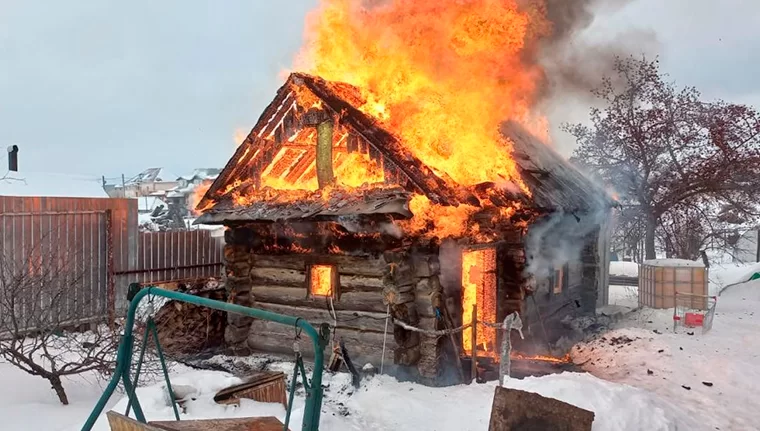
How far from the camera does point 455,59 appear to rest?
40.4 ft

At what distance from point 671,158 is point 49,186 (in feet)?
72.6

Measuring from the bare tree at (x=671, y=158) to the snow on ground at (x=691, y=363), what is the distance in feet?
20.1

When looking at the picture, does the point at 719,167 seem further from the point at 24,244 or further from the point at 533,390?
the point at 24,244

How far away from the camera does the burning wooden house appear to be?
9234mm

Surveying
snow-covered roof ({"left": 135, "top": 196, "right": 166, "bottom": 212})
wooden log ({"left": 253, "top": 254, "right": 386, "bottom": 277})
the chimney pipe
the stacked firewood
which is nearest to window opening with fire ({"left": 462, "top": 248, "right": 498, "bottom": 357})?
wooden log ({"left": 253, "top": 254, "right": 386, "bottom": 277})

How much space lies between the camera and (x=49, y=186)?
19328 millimetres

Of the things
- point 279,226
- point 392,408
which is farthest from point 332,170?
point 392,408

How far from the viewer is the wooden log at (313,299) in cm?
958

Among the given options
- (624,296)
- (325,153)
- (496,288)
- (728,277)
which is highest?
(325,153)

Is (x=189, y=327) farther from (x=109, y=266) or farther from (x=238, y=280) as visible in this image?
(x=109, y=266)

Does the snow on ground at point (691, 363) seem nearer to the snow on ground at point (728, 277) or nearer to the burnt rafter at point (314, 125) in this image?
the burnt rafter at point (314, 125)

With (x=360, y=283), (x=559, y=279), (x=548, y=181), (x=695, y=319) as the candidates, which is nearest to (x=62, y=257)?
(x=360, y=283)

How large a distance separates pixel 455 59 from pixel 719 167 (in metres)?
12.6

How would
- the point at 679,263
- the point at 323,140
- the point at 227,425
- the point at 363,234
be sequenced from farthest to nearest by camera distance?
the point at 679,263
the point at 323,140
the point at 363,234
the point at 227,425
